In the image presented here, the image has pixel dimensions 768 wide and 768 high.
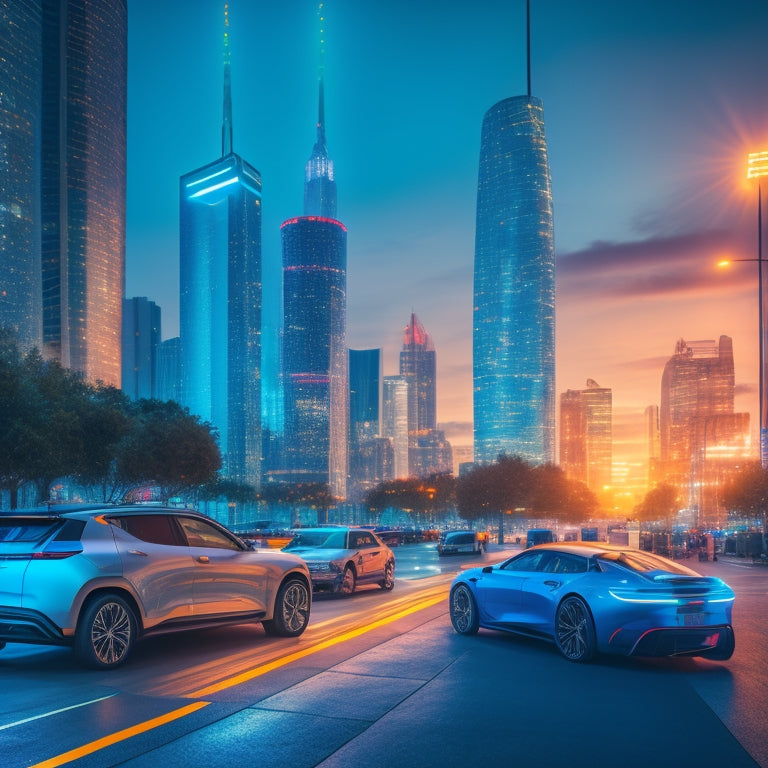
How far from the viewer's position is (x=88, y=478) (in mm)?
50312

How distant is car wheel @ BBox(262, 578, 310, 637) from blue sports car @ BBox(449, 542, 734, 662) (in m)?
2.87

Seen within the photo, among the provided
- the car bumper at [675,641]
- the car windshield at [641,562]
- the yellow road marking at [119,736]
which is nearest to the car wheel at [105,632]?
the yellow road marking at [119,736]

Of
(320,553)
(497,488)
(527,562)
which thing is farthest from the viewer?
(497,488)

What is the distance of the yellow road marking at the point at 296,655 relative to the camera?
827cm

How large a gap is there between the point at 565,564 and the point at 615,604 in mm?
1153

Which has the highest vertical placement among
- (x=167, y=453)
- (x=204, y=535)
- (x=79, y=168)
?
(x=79, y=168)

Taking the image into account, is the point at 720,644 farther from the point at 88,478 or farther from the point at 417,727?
the point at 88,478

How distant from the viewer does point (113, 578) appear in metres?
9.24

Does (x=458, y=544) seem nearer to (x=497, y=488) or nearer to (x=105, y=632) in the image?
(x=105, y=632)

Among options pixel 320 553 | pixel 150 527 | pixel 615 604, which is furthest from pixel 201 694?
pixel 320 553

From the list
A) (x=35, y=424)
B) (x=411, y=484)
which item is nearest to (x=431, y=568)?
(x=35, y=424)

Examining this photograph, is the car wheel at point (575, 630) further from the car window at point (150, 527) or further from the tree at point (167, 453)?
the tree at point (167, 453)

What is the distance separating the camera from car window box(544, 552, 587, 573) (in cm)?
1027

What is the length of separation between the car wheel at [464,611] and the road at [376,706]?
248 mm
